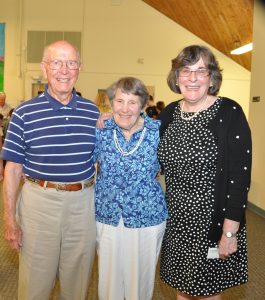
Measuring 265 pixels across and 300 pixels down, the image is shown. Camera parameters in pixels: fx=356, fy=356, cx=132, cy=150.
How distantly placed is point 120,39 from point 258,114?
7330 mm

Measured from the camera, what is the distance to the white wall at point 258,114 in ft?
17.9

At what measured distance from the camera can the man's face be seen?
6.52ft

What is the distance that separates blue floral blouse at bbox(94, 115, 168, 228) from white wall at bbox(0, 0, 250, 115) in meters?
9.92

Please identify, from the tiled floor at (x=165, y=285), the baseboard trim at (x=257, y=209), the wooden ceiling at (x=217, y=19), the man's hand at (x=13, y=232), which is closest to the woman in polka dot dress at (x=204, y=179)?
the man's hand at (x=13, y=232)

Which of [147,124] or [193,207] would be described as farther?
[147,124]

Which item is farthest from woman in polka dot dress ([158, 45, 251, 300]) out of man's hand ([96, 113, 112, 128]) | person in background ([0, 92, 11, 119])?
person in background ([0, 92, 11, 119])

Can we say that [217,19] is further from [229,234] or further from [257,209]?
[229,234]

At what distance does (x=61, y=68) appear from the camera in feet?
6.54

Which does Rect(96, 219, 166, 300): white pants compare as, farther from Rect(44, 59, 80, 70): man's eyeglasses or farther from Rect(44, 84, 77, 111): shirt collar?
Rect(44, 59, 80, 70): man's eyeglasses

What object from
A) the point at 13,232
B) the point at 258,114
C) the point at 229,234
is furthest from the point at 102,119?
the point at 258,114

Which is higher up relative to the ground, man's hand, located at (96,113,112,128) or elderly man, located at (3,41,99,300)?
man's hand, located at (96,113,112,128)

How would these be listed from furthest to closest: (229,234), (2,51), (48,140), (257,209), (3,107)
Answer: (2,51) < (3,107) < (257,209) < (48,140) < (229,234)

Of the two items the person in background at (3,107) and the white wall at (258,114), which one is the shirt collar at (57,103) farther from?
the person in background at (3,107)

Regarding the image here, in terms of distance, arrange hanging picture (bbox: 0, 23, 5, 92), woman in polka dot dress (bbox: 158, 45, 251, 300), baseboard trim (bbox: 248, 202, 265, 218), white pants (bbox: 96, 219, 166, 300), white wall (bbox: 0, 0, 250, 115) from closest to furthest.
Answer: woman in polka dot dress (bbox: 158, 45, 251, 300) < white pants (bbox: 96, 219, 166, 300) < baseboard trim (bbox: 248, 202, 265, 218) < white wall (bbox: 0, 0, 250, 115) < hanging picture (bbox: 0, 23, 5, 92)
